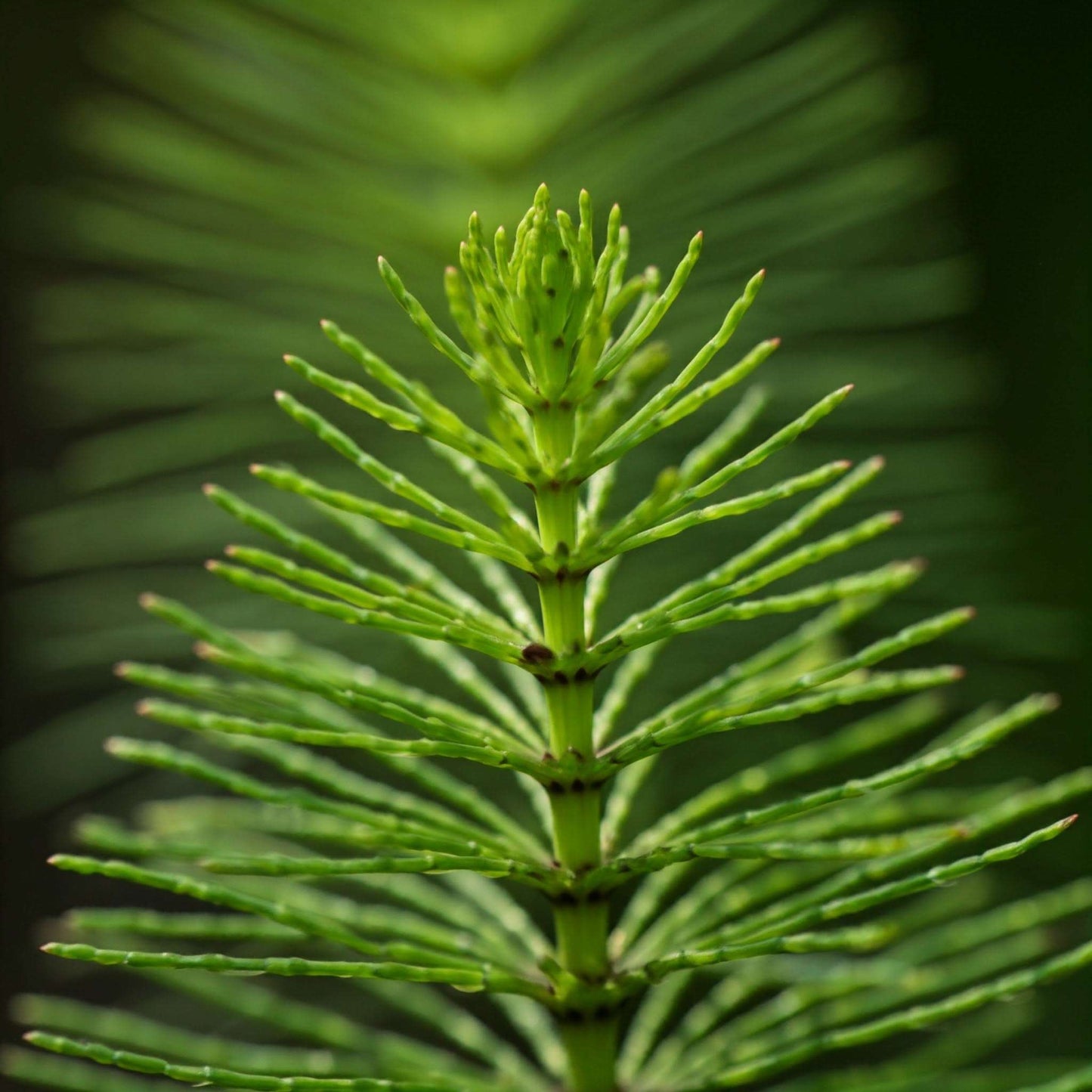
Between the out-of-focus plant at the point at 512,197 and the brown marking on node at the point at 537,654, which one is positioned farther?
the out-of-focus plant at the point at 512,197

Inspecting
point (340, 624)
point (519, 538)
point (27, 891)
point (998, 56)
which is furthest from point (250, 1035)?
point (998, 56)

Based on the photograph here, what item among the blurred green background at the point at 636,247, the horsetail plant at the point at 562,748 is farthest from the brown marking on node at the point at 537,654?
the blurred green background at the point at 636,247

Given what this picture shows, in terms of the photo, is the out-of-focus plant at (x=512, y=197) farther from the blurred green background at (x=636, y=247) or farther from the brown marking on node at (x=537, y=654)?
the brown marking on node at (x=537, y=654)

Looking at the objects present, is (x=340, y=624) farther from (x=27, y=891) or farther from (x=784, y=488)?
(x=27, y=891)

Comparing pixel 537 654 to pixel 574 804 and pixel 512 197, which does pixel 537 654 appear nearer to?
pixel 574 804

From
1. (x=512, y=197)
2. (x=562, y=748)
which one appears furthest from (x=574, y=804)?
(x=512, y=197)

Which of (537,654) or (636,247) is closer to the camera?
(537,654)

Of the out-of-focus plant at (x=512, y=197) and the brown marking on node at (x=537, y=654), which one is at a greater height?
the out-of-focus plant at (x=512, y=197)
